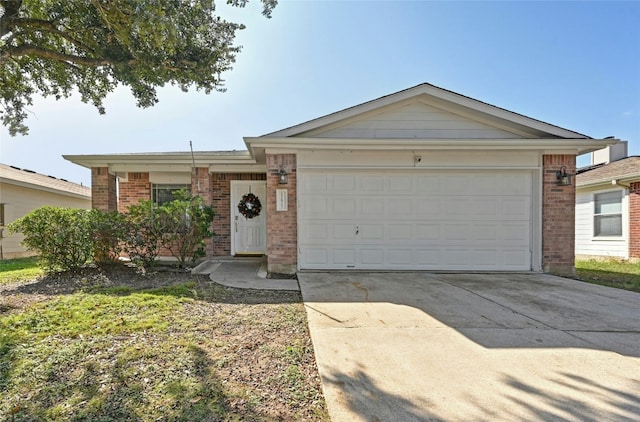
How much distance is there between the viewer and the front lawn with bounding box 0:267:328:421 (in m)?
2.13

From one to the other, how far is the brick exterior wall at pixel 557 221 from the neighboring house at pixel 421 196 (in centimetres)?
2

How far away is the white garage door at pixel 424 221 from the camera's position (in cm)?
714

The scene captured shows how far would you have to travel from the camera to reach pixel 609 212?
10.4 metres

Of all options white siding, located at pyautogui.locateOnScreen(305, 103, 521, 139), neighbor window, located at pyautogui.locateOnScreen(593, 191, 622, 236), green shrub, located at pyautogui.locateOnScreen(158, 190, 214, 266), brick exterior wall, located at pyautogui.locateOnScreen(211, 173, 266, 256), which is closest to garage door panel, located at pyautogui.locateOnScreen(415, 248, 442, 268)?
white siding, located at pyautogui.locateOnScreen(305, 103, 521, 139)

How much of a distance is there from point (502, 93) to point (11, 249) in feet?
62.2

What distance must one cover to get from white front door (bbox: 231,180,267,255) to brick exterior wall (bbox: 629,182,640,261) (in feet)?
37.9

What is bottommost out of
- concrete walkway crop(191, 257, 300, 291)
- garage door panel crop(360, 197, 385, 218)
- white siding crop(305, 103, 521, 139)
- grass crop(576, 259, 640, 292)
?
grass crop(576, 259, 640, 292)

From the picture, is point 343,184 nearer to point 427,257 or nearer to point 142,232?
point 427,257

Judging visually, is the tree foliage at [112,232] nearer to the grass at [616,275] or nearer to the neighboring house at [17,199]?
the neighboring house at [17,199]

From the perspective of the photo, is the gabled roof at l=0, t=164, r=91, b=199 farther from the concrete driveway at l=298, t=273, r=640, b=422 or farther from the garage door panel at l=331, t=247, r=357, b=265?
the concrete driveway at l=298, t=273, r=640, b=422

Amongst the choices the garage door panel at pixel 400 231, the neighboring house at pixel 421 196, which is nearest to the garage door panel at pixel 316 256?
the neighboring house at pixel 421 196

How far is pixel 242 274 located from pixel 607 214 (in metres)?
12.3

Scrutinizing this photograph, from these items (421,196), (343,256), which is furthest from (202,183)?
(421,196)

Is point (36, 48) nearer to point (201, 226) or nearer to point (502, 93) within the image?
point (201, 226)
